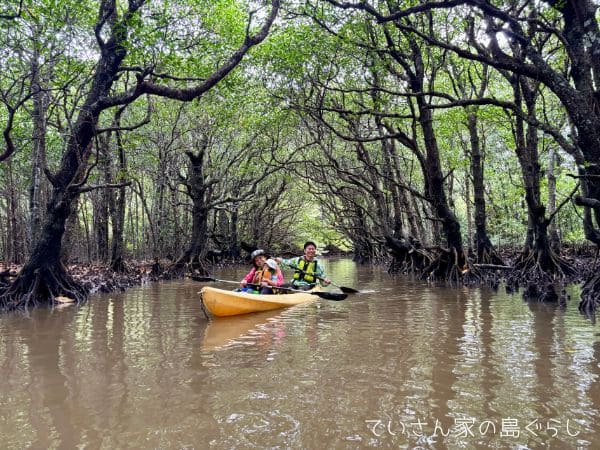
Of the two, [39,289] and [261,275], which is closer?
[39,289]

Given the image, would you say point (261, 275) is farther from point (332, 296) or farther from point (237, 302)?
point (237, 302)

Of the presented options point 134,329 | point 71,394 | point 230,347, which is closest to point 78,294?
point 134,329

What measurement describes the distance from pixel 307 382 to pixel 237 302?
343 centimetres

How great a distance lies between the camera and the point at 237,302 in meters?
6.93

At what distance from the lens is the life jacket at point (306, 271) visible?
979 centimetres

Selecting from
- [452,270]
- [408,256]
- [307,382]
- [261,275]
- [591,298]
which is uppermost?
[408,256]

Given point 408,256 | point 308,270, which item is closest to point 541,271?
point 308,270

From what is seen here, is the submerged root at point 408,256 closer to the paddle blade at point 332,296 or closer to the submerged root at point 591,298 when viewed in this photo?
the paddle blade at point 332,296

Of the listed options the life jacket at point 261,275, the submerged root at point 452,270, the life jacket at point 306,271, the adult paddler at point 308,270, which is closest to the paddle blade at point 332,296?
the life jacket at point 261,275

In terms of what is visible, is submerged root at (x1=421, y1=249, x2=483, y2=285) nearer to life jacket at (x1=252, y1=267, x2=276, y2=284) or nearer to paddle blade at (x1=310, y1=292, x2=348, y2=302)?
paddle blade at (x1=310, y1=292, x2=348, y2=302)

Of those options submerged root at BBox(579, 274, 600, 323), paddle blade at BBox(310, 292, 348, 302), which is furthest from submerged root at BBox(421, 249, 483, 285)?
submerged root at BBox(579, 274, 600, 323)

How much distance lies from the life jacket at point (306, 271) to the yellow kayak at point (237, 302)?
1.69 meters

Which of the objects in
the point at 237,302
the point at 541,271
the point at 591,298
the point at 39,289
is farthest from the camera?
the point at 541,271

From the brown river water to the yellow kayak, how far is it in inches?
8.1
